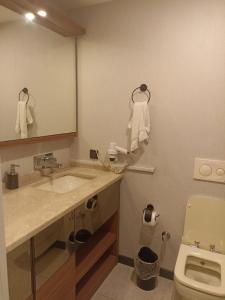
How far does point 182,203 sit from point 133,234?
1.80 feet

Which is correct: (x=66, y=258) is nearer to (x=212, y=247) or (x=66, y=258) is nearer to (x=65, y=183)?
(x=65, y=183)

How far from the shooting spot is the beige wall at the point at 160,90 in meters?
1.64

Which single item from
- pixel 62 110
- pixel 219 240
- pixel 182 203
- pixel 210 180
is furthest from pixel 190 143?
pixel 62 110

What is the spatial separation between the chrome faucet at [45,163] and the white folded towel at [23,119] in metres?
0.26

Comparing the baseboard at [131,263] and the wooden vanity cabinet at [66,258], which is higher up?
the wooden vanity cabinet at [66,258]

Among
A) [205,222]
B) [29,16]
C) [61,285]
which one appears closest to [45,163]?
[61,285]

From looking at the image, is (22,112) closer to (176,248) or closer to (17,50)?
(17,50)

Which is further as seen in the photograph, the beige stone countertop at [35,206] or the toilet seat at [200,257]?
the toilet seat at [200,257]

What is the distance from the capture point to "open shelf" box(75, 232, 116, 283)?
5.30 ft

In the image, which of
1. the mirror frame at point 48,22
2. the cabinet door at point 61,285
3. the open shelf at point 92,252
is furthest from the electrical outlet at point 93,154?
the cabinet door at point 61,285

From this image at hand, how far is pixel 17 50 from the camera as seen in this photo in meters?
1.60

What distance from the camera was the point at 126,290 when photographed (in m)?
1.86

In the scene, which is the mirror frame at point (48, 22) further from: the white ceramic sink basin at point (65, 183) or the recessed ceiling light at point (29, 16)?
the white ceramic sink basin at point (65, 183)

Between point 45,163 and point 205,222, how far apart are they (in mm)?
1320
